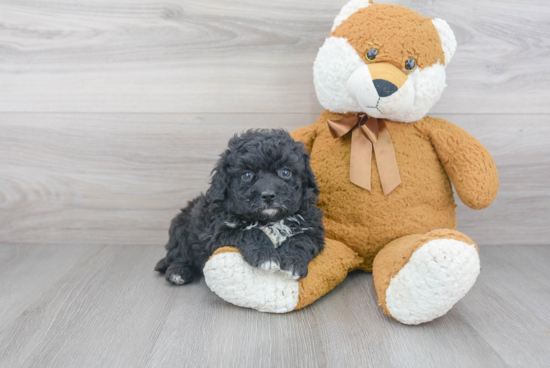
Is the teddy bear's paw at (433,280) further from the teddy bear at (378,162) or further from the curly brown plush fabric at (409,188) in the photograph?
the curly brown plush fabric at (409,188)

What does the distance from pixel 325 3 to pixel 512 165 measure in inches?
36.5

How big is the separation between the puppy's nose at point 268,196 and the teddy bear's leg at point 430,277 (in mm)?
350

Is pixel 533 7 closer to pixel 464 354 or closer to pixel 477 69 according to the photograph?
pixel 477 69

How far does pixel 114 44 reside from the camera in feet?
4.95

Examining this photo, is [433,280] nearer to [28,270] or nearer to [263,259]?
[263,259]

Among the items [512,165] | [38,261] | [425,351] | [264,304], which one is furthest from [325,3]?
[38,261]

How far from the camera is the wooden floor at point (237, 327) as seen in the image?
90 cm

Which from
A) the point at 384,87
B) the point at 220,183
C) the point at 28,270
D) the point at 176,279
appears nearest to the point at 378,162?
the point at 384,87

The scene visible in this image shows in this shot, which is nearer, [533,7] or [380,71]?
Result: [380,71]

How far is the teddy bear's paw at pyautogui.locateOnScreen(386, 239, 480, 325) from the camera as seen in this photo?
0.92 metres

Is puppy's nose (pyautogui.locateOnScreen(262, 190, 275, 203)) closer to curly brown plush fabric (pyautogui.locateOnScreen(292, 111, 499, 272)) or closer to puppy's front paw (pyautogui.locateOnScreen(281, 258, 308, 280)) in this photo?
puppy's front paw (pyautogui.locateOnScreen(281, 258, 308, 280))

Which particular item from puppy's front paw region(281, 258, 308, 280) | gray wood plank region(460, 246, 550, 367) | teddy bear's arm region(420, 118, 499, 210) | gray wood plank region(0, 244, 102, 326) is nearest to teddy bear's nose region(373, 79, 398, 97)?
teddy bear's arm region(420, 118, 499, 210)

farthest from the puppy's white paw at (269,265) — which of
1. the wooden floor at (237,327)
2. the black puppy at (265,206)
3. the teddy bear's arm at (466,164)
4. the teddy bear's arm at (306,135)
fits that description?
the teddy bear's arm at (466,164)

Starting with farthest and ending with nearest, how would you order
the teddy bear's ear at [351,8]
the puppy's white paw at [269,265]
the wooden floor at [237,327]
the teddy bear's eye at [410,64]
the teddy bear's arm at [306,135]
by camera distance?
1. the teddy bear's arm at [306,135]
2. the teddy bear's ear at [351,8]
3. the teddy bear's eye at [410,64]
4. the puppy's white paw at [269,265]
5. the wooden floor at [237,327]
